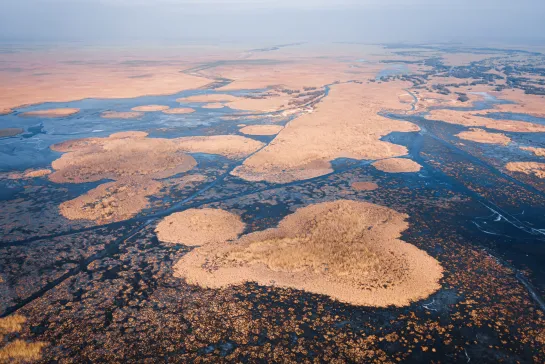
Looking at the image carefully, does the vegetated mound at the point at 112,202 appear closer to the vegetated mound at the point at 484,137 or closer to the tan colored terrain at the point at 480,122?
the vegetated mound at the point at 484,137

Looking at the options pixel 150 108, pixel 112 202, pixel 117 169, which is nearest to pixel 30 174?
pixel 117 169

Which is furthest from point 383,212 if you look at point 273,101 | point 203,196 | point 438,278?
point 273,101

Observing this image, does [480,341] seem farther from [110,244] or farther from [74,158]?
[74,158]

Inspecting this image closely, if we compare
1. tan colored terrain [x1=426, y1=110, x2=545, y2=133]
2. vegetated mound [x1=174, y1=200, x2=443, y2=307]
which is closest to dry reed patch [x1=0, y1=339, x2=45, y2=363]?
vegetated mound [x1=174, y1=200, x2=443, y2=307]

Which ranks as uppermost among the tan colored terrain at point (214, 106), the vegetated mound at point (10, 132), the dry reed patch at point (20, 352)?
the tan colored terrain at point (214, 106)

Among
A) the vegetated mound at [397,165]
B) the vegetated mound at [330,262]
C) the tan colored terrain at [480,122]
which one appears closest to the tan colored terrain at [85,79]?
the tan colored terrain at [480,122]

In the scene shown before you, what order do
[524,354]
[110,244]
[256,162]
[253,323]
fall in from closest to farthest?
[524,354] → [253,323] → [110,244] → [256,162]
